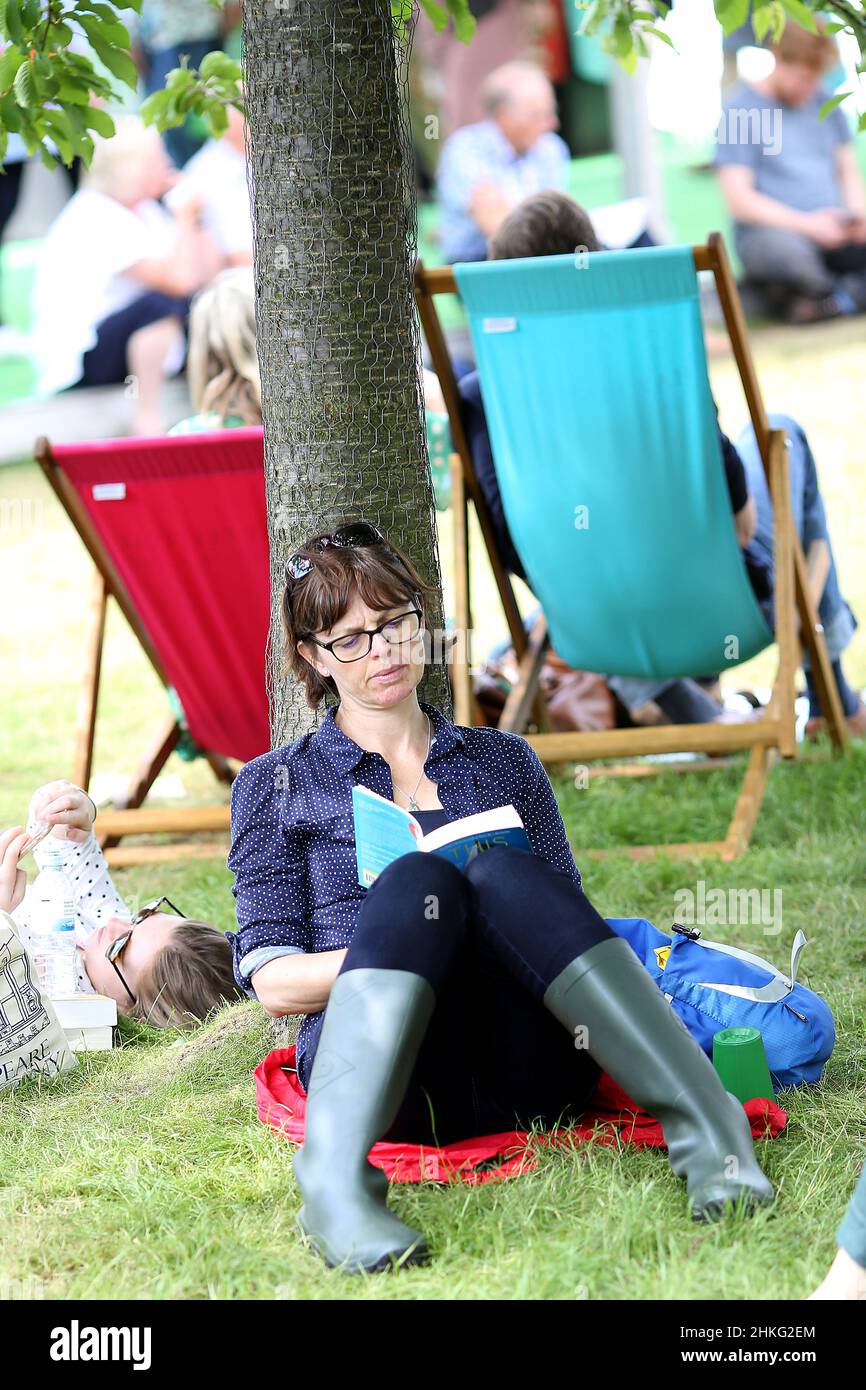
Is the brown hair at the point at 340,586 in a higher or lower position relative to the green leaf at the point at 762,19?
lower

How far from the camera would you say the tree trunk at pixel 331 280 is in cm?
288

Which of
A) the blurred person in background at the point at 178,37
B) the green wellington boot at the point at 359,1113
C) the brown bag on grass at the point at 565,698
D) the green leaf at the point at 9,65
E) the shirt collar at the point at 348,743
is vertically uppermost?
the blurred person in background at the point at 178,37

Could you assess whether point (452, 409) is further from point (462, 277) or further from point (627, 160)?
point (627, 160)

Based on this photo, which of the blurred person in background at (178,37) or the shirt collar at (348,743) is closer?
the shirt collar at (348,743)

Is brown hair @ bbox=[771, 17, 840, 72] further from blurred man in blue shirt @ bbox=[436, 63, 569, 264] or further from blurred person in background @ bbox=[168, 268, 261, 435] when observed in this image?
blurred person in background @ bbox=[168, 268, 261, 435]

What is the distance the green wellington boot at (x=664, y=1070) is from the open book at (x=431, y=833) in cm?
23

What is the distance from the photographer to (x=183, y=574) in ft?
13.6

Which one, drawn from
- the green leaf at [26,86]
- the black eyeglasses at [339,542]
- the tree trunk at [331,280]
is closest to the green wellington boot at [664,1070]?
the black eyeglasses at [339,542]

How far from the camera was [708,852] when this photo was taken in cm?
390

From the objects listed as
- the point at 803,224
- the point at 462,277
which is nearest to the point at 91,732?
the point at 462,277

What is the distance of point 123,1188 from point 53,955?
826 mm

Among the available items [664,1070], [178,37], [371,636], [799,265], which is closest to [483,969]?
[664,1070]

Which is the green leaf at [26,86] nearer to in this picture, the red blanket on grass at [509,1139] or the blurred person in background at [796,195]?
the red blanket on grass at [509,1139]

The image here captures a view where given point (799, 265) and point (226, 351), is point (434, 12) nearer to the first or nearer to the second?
point (226, 351)
